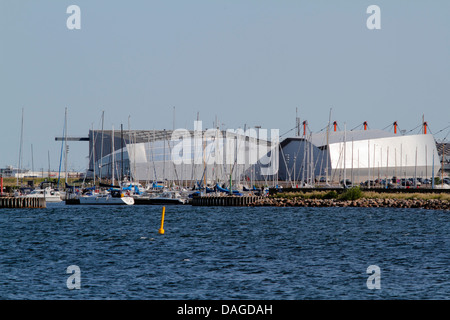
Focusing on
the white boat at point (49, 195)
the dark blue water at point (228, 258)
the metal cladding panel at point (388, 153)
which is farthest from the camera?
the metal cladding panel at point (388, 153)

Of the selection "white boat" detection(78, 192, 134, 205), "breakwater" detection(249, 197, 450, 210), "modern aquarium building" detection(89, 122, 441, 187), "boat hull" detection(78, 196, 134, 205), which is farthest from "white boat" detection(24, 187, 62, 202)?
"modern aquarium building" detection(89, 122, 441, 187)

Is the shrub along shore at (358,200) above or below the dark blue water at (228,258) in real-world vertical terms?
above

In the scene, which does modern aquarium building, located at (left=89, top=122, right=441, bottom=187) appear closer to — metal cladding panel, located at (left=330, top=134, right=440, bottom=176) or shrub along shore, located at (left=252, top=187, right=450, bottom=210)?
metal cladding panel, located at (left=330, top=134, right=440, bottom=176)

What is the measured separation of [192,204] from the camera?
91188 millimetres

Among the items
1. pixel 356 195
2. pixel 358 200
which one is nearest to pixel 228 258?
pixel 358 200

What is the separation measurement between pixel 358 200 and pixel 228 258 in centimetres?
5330

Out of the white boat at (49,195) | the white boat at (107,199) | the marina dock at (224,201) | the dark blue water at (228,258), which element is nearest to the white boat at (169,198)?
the white boat at (107,199)

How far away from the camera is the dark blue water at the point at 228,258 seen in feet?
85.2

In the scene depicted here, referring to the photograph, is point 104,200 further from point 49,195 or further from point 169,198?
point 49,195

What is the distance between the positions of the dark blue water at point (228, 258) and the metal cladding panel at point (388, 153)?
9266cm

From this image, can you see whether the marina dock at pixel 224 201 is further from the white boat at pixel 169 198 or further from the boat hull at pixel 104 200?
the boat hull at pixel 104 200

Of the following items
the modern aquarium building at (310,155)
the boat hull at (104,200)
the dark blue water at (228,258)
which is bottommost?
the dark blue water at (228,258)
